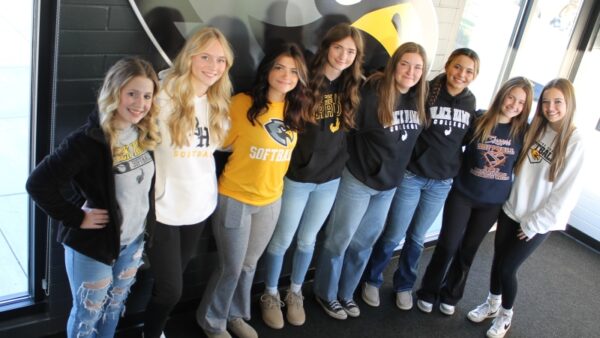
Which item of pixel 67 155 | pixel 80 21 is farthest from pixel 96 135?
pixel 80 21

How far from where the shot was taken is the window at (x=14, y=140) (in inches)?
76.7

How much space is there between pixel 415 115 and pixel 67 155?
5.13 ft

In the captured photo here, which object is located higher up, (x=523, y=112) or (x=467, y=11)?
(x=467, y=11)

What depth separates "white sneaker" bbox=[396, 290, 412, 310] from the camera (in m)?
3.00

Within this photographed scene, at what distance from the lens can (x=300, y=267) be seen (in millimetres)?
2668

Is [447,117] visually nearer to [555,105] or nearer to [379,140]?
[379,140]

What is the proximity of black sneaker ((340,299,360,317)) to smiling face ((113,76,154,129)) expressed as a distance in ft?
5.57

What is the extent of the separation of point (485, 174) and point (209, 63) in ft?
5.04

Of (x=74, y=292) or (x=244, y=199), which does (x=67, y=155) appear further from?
(x=244, y=199)

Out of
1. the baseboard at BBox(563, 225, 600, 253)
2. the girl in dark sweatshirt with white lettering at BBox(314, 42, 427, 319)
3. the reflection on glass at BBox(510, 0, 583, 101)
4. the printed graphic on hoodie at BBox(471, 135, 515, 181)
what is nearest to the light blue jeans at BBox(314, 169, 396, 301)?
the girl in dark sweatshirt with white lettering at BBox(314, 42, 427, 319)

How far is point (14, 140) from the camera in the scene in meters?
2.42

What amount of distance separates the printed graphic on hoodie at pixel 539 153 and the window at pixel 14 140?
2.27 meters

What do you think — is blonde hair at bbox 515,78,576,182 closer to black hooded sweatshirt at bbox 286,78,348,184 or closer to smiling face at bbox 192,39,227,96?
black hooded sweatshirt at bbox 286,78,348,184

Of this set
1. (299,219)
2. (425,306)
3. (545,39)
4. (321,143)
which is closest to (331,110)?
(321,143)
